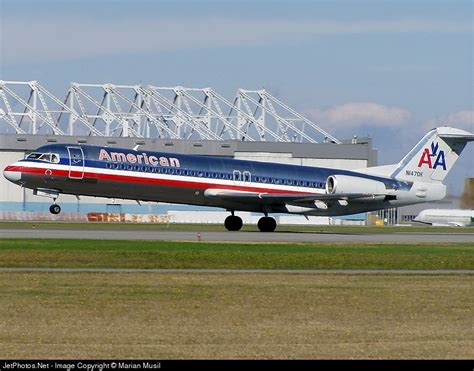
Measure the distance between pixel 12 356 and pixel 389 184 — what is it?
51190 mm

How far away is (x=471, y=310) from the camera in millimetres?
22938

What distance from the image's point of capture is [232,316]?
21.3 metres

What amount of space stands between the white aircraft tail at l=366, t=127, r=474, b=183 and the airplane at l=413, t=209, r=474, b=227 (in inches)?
2498

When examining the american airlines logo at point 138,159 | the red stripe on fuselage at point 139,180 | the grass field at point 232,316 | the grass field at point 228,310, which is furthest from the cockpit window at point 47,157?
the grass field at point 232,316

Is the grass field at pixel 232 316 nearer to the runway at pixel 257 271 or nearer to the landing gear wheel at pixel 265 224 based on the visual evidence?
the runway at pixel 257 271

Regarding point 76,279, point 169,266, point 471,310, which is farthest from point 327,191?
point 471,310

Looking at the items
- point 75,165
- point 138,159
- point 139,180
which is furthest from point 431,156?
point 75,165

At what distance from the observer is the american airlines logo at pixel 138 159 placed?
189ft

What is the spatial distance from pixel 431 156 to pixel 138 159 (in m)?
19.5

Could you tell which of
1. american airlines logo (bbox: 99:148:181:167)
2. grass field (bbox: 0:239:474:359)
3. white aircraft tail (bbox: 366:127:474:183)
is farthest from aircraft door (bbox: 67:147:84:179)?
grass field (bbox: 0:239:474:359)

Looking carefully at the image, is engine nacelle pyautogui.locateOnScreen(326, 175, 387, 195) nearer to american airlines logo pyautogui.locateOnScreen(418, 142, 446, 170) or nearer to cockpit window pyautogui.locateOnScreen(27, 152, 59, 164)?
american airlines logo pyautogui.locateOnScreen(418, 142, 446, 170)

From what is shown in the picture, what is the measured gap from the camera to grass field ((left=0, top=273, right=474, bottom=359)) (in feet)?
56.1

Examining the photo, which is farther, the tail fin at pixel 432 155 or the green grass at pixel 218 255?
the tail fin at pixel 432 155

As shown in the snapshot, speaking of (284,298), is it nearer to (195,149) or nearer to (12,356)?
(12,356)
